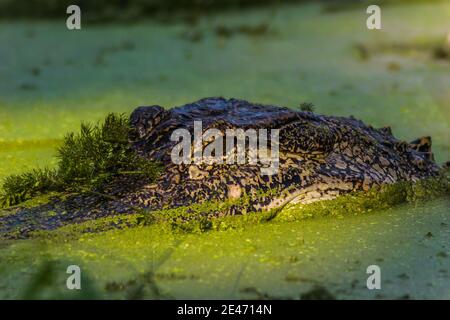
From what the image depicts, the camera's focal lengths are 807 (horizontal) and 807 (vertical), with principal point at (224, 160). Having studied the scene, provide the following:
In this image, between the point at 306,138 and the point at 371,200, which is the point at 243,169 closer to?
the point at 306,138

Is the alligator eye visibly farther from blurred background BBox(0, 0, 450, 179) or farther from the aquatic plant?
blurred background BBox(0, 0, 450, 179)

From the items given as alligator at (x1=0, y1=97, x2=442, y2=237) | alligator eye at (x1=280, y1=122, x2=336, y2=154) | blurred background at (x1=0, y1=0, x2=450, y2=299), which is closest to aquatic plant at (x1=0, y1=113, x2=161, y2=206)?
alligator at (x1=0, y1=97, x2=442, y2=237)

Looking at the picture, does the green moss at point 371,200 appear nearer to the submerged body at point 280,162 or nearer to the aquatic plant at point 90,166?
the submerged body at point 280,162

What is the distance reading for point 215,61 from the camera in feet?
23.4

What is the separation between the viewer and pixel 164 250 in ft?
10.7

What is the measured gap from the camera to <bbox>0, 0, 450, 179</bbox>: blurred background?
5578 mm

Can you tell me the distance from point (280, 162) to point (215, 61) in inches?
144

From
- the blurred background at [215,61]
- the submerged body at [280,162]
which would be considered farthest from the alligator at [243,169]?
the blurred background at [215,61]

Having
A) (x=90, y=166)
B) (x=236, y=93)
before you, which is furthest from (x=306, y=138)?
(x=236, y=93)

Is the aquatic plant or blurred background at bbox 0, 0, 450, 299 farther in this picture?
the aquatic plant

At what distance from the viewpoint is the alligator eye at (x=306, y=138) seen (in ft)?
12.0

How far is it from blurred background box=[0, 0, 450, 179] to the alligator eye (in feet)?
4.23
